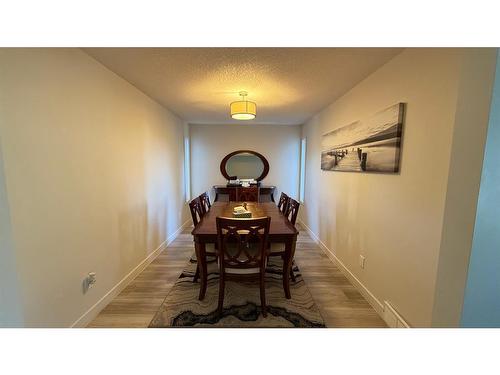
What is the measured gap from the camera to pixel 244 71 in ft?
6.17

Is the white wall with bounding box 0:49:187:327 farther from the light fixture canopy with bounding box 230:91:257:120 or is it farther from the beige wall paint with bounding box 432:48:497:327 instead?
the beige wall paint with bounding box 432:48:497:327

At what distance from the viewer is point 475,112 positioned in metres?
0.74

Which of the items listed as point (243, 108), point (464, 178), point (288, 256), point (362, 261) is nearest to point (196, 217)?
point (288, 256)

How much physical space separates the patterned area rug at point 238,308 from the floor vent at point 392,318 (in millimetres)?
530

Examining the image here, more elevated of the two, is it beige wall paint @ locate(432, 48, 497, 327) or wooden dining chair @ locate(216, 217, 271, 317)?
beige wall paint @ locate(432, 48, 497, 327)

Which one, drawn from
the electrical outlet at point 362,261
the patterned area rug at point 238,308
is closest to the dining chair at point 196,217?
the patterned area rug at point 238,308

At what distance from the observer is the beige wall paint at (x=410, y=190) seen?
116 centimetres

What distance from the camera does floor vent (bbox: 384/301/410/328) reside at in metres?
1.44

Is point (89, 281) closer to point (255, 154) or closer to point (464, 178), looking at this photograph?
point (464, 178)

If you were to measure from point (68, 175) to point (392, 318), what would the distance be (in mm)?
2691

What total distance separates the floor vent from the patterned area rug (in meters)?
0.53

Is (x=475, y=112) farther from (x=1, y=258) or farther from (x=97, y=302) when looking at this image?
(x=97, y=302)

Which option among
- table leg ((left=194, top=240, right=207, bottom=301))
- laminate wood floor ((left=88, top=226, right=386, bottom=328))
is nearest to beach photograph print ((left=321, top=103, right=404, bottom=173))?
laminate wood floor ((left=88, top=226, right=386, bottom=328))
